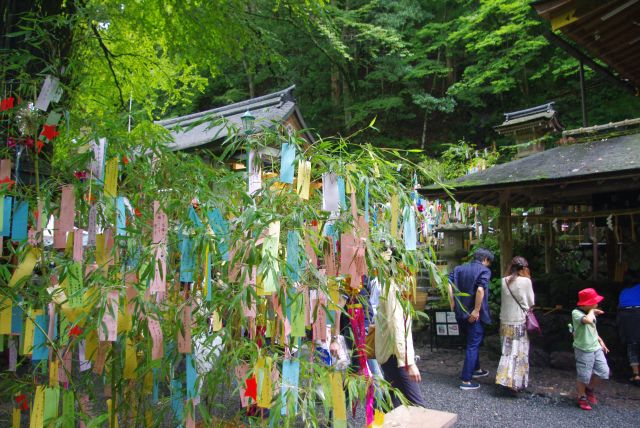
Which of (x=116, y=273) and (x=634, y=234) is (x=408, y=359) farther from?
(x=634, y=234)

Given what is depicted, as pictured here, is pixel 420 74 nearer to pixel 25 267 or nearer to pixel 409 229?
pixel 409 229

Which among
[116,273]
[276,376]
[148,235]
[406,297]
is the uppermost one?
[148,235]

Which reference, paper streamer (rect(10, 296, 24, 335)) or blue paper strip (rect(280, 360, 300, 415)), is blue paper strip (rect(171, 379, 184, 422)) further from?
paper streamer (rect(10, 296, 24, 335))

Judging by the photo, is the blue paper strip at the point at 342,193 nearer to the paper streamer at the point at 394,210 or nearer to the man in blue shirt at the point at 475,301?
the paper streamer at the point at 394,210

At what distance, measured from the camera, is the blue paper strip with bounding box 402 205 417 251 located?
208cm

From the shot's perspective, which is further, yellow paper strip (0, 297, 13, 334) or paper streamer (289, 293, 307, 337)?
yellow paper strip (0, 297, 13, 334)

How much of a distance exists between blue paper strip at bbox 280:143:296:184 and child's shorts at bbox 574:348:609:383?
4.52m

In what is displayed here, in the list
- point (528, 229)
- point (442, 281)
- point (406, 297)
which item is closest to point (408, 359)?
point (406, 297)

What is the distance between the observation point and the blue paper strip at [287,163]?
1.77m

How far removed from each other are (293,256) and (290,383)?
47cm

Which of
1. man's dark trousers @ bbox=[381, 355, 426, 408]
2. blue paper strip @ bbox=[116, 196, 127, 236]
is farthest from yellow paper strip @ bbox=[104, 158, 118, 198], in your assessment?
man's dark trousers @ bbox=[381, 355, 426, 408]

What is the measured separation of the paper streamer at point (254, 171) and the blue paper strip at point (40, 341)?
994mm

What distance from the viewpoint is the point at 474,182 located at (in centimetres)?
688

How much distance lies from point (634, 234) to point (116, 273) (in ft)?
26.5
